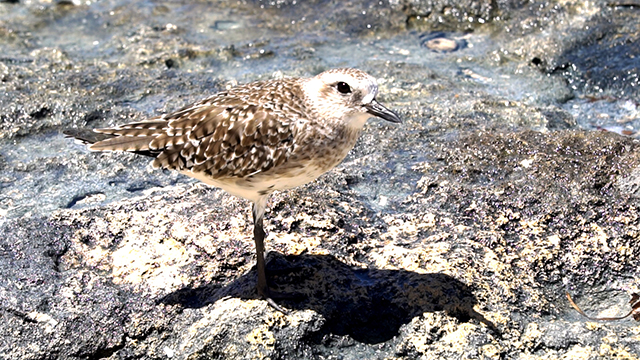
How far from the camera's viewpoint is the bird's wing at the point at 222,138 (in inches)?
188

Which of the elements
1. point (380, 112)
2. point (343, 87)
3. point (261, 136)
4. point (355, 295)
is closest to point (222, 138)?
point (261, 136)

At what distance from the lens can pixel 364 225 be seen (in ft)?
17.7

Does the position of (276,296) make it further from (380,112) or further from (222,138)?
(380,112)

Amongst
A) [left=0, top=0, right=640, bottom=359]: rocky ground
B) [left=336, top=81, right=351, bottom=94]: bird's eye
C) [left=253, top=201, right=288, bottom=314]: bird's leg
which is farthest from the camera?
[left=336, top=81, right=351, bottom=94]: bird's eye

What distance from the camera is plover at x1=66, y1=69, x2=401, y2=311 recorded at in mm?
4730

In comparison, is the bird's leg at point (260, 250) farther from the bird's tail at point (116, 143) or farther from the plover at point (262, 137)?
the bird's tail at point (116, 143)

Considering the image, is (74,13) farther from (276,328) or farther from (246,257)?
(276,328)

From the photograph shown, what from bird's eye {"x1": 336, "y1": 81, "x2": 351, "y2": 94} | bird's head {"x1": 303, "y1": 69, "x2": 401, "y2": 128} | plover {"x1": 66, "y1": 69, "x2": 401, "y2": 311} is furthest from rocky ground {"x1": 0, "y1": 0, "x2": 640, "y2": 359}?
bird's eye {"x1": 336, "y1": 81, "x2": 351, "y2": 94}

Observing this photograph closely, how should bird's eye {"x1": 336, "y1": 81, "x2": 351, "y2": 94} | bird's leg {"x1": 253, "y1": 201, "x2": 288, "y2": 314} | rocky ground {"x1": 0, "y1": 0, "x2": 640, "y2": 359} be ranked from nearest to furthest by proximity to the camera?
rocky ground {"x1": 0, "y1": 0, "x2": 640, "y2": 359} < bird's leg {"x1": 253, "y1": 201, "x2": 288, "y2": 314} < bird's eye {"x1": 336, "y1": 81, "x2": 351, "y2": 94}

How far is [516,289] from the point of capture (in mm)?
4793

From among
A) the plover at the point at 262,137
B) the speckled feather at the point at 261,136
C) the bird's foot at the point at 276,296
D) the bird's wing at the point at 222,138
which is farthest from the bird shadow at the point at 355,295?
the bird's wing at the point at 222,138

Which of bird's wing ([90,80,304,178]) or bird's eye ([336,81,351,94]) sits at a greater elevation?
bird's eye ([336,81,351,94])

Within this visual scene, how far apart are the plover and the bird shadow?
265 millimetres

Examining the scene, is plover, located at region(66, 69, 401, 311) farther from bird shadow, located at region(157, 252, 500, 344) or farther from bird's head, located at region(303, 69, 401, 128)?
bird shadow, located at region(157, 252, 500, 344)
